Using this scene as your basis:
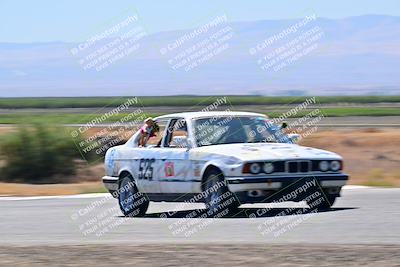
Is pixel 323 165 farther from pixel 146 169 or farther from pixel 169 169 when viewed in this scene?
pixel 146 169

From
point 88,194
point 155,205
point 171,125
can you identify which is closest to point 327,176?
point 171,125

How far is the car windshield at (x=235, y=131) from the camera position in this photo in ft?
54.9

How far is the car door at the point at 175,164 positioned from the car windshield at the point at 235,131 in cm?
27

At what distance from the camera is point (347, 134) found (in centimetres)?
4559

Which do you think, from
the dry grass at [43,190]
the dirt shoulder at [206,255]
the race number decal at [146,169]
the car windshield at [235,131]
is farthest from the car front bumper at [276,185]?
the dry grass at [43,190]

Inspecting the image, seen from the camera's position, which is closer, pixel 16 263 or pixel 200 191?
pixel 16 263

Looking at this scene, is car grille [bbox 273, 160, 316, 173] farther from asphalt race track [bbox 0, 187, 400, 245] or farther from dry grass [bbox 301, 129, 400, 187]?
dry grass [bbox 301, 129, 400, 187]

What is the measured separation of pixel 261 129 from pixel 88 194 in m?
6.82

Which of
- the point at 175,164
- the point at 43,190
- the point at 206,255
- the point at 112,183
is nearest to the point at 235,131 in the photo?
the point at 175,164

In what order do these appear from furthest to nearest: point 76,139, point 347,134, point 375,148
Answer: point 347,134
point 375,148
point 76,139

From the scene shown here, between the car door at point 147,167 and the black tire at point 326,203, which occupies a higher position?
the car door at point 147,167

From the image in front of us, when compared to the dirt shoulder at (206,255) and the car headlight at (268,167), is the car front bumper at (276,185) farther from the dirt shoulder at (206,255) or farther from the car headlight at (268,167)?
the dirt shoulder at (206,255)

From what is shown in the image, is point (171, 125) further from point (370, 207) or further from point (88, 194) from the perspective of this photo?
point (88, 194)

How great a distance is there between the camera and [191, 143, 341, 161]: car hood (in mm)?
15695
